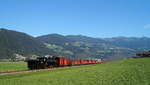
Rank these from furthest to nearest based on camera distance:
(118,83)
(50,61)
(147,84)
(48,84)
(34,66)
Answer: (50,61), (34,66), (48,84), (118,83), (147,84)

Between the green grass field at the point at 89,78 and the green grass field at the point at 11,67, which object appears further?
the green grass field at the point at 11,67

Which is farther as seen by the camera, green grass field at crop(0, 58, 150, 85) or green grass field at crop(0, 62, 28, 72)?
green grass field at crop(0, 62, 28, 72)

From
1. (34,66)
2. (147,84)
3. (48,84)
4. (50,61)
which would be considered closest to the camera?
(147,84)

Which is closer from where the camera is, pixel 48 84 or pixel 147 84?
pixel 147 84

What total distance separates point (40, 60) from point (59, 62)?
25.2ft

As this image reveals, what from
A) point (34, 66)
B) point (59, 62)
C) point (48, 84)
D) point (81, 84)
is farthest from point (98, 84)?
point (59, 62)

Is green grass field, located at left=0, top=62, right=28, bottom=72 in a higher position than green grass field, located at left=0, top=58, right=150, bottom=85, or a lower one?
higher

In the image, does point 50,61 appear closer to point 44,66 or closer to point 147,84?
point 44,66

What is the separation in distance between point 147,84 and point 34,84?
12183 millimetres

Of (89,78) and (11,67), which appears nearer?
(89,78)

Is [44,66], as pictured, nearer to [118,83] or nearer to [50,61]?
[50,61]

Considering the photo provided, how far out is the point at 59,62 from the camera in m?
71.6

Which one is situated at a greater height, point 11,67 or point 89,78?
point 11,67

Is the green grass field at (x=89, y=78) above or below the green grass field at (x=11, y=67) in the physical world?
below
